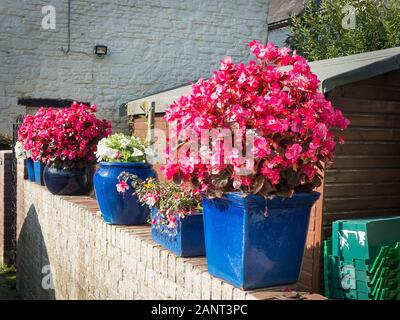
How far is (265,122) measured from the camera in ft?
7.56

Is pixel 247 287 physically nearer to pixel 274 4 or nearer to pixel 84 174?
pixel 84 174

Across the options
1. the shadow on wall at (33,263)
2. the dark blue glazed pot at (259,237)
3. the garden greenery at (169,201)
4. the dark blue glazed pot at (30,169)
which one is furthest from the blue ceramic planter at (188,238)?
the dark blue glazed pot at (30,169)

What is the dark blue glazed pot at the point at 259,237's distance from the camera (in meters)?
2.33

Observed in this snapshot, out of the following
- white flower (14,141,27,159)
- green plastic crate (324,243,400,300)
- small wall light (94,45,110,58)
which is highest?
small wall light (94,45,110,58)

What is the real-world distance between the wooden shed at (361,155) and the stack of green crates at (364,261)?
0.87ft

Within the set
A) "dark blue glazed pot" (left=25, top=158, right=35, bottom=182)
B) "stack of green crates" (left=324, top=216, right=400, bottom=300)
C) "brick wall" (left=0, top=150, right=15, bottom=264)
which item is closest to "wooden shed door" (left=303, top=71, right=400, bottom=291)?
"stack of green crates" (left=324, top=216, right=400, bottom=300)

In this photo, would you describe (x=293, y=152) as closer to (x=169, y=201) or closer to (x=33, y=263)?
(x=169, y=201)

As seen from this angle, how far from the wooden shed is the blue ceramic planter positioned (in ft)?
4.09

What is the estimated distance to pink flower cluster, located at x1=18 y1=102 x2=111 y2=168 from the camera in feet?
17.9

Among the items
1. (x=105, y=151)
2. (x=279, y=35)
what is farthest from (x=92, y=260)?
(x=279, y=35)

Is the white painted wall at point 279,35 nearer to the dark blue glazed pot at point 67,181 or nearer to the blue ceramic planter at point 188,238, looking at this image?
the dark blue glazed pot at point 67,181

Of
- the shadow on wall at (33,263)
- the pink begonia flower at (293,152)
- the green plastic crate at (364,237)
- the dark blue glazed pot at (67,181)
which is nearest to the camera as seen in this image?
the pink begonia flower at (293,152)

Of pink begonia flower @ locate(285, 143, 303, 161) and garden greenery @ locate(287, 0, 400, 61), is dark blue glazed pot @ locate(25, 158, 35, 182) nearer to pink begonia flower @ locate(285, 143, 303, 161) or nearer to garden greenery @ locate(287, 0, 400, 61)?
pink begonia flower @ locate(285, 143, 303, 161)

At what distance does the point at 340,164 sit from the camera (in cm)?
407
